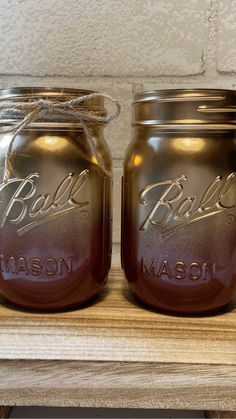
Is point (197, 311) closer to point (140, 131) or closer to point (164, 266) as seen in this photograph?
point (164, 266)

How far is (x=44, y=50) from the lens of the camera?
26.8 inches

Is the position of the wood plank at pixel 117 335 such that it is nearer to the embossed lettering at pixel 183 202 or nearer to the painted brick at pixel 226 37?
the embossed lettering at pixel 183 202

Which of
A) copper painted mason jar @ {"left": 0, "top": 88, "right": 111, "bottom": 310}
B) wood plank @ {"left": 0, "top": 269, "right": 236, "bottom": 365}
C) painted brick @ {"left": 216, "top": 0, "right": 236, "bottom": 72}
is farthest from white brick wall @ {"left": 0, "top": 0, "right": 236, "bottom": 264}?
wood plank @ {"left": 0, "top": 269, "right": 236, "bottom": 365}

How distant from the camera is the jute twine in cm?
47

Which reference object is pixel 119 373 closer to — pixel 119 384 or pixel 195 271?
pixel 119 384

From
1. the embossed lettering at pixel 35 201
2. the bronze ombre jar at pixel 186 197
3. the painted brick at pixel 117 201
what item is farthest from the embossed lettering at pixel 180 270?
the painted brick at pixel 117 201

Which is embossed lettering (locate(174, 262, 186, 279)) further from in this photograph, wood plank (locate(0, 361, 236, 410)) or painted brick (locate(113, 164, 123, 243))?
painted brick (locate(113, 164, 123, 243))

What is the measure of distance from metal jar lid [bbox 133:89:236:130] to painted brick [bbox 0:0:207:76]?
0.21m

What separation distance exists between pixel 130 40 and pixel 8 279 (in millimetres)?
346

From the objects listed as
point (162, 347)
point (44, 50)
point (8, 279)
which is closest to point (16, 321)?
point (8, 279)

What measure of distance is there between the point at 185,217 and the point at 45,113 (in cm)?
16

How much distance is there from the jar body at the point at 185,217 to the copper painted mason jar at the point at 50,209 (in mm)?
47

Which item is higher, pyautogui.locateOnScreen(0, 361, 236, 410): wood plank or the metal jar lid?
the metal jar lid

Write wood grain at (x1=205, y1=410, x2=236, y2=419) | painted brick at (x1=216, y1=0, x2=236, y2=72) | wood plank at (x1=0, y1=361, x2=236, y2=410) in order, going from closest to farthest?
1. wood plank at (x1=0, y1=361, x2=236, y2=410)
2. wood grain at (x1=205, y1=410, x2=236, y2=419)
3. painted brick at (x1=216, y1=0, x2=236, y2=72)
